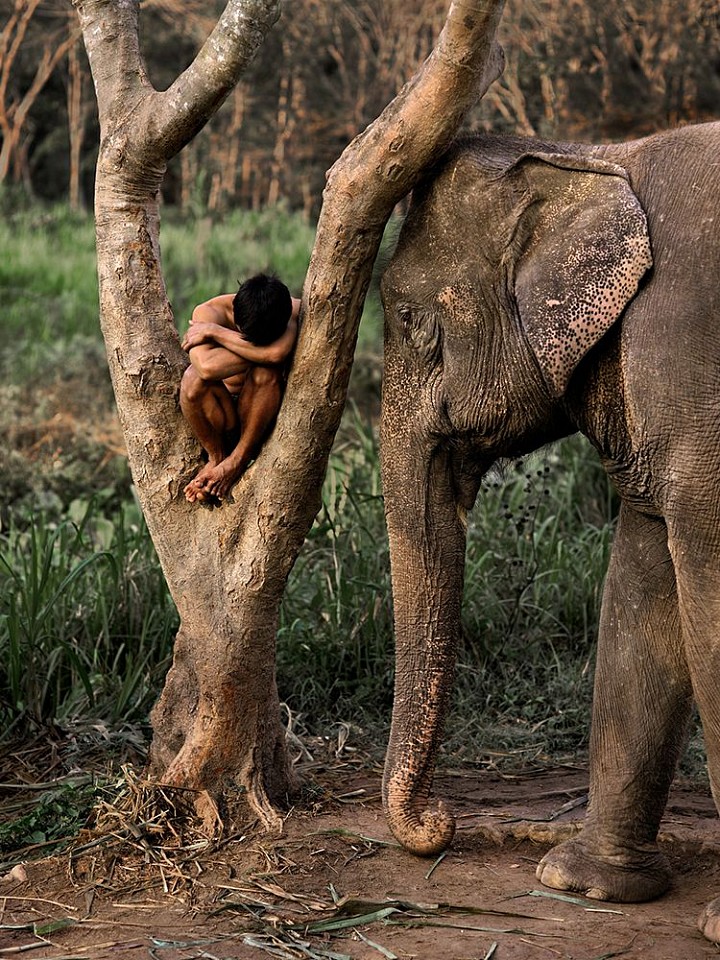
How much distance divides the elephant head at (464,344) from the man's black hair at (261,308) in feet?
0.94

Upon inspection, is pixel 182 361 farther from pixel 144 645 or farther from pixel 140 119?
pixel 144 645

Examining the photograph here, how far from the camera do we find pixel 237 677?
13.1 ft

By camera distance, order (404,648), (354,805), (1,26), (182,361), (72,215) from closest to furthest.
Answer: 1. (404,648)
2. (182,361)
3. (354,805)
4. (72,215)
5. (1,26)

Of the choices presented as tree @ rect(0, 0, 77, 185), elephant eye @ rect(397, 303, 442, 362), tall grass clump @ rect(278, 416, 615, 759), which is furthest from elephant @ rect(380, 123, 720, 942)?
tree @ rect(0, 0, 77, 185)

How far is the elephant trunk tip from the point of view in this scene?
12.3ft

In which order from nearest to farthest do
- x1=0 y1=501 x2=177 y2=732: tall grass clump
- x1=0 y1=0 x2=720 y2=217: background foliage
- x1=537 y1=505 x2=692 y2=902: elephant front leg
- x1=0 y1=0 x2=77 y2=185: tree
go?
x1=537 y1=505 x2=692 y2=902: elephant front leg, x1=0 y1=501 x2=177 y2=732: tall grass clump, x1=0 y1=0 x2=720 y2=217: background foliage, x1=0 y1=0 x2=77 y2=185: tree

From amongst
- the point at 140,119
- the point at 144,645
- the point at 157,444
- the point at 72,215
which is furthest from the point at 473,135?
the point at 72,215

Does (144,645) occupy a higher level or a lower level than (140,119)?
lower

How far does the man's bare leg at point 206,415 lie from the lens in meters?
3.84

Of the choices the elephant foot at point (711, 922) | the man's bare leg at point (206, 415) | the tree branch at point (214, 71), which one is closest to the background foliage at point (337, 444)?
the man's bare leg at point (206, 415)

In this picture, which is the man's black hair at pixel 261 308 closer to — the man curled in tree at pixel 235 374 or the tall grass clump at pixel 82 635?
the man curled in tree at pixel 235 374

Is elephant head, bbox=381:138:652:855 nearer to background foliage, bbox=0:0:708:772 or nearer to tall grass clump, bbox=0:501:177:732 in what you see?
background foliage, bbox=0:0:708:772

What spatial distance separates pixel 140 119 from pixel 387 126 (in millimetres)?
753

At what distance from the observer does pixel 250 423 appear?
12.7ft
